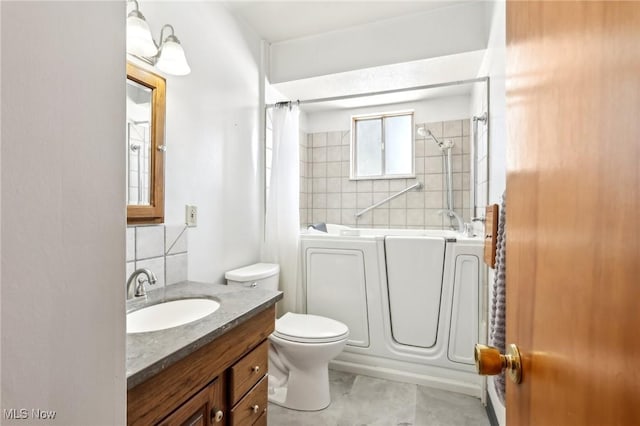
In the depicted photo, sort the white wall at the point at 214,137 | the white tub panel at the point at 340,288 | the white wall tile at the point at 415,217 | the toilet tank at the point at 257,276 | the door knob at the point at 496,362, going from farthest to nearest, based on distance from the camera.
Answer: the white wall tile at the point at 415,217
the white tub panel at the point at 340,288
the toilet tank at the point at 257,276
the white wall at the point at 214,137
the door knob at the point at 496,362

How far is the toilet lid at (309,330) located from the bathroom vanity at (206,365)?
0.42 meters

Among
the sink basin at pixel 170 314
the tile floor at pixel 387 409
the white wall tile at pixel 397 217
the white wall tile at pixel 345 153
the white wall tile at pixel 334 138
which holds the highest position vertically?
the white wall tile at pixel 334 138

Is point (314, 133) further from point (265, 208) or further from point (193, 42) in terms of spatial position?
point (193, 42)

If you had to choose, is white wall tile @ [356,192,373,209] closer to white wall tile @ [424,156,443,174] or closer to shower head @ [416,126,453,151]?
white wall tile @ [424,156,443,174]

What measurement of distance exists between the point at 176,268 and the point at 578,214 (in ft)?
5.23

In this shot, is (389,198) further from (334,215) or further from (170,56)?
(170,56)

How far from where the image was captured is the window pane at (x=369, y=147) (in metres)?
3.38

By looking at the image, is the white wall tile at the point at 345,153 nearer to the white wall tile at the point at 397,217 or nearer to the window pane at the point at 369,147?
the window pane at the point at 369,147

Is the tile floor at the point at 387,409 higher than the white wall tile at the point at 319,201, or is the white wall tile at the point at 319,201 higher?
the white wall tile at the point at 319,201

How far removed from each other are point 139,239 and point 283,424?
1.21m

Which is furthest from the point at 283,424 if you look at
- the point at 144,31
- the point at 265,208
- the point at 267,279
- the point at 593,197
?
the point at 144,31

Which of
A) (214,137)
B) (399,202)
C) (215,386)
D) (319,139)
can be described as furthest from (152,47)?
(399,202)

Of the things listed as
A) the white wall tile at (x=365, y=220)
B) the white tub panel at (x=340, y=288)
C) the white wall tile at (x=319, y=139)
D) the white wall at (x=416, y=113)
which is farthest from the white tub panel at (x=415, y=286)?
the white wall tile at (x=319, y=139)

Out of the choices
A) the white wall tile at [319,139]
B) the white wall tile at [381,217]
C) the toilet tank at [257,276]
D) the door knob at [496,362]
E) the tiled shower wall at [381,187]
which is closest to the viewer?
the door knob at [496,362]
